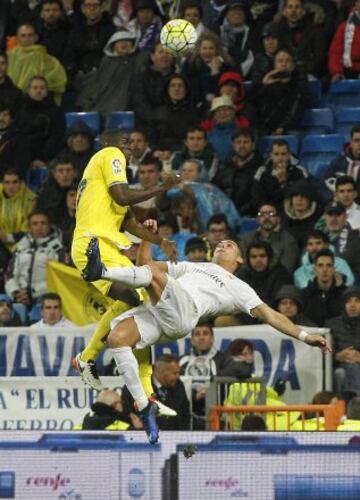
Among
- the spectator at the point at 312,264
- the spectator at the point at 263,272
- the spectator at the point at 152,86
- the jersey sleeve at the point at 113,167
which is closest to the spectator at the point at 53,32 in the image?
the spectator at the point at 152,86

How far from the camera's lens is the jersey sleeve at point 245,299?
1443 centimetres

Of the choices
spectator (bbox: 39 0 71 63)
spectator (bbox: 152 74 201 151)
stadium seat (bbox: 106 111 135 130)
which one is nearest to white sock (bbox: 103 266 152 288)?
spectator (bbox: 152 74 201 151)

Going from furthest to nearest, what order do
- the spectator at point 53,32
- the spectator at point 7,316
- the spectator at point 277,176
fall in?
the spectator at point 53,32 < the spectator at point 277,176 < the spectator at point 7,316

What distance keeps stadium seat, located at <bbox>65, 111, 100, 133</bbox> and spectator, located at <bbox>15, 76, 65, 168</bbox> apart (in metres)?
0.22

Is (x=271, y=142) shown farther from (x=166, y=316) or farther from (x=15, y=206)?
(x=166, y=316)

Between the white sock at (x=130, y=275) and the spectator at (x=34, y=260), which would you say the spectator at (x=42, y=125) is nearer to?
the spectator at (x=34, y=260)

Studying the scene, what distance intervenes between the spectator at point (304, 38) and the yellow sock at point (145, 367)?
7.00 metres

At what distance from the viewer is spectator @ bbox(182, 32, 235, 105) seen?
69.2 ft

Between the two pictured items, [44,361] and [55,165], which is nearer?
[44,361]

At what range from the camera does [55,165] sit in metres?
20.5

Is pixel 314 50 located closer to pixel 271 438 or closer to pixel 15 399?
pixel 15 399

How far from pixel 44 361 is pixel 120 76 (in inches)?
181

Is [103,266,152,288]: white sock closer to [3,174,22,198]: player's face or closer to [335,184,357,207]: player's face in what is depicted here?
[335,184,357,207]: player's face

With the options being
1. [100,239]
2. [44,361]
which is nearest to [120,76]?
[44,361]
